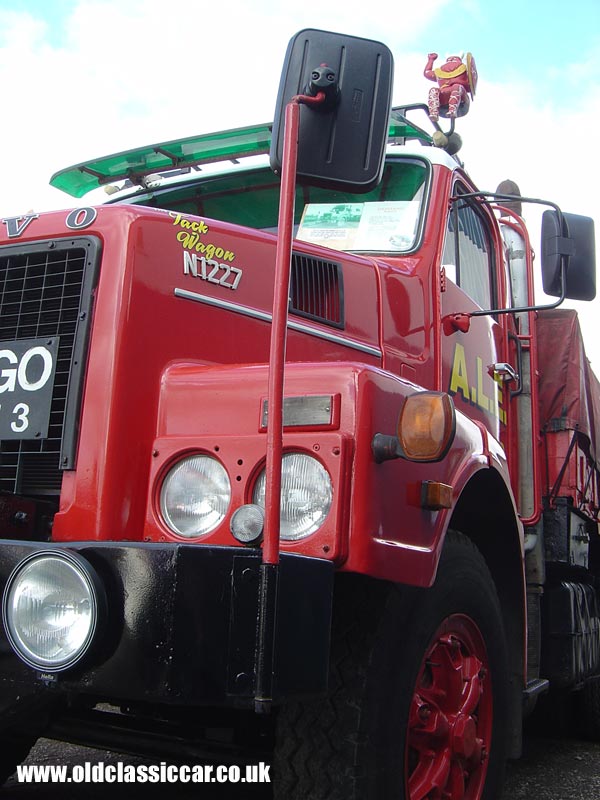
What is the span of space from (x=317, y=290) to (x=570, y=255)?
3.82 feet

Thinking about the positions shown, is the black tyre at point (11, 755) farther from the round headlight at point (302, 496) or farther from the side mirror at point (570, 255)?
the side mirror at point (570, 255)

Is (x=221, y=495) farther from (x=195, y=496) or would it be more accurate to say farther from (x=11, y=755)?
(x=11, y=755)

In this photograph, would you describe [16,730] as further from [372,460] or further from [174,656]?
[372,460]

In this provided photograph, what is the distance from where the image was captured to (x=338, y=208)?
3.71m

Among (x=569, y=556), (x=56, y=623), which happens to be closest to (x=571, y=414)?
(x=569, y=556)

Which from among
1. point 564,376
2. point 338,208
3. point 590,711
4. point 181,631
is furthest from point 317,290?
point 590,711

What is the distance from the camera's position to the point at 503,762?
2994 millimetres

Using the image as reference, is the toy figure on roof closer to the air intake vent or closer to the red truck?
the red truck

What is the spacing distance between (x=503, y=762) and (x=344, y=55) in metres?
2.32

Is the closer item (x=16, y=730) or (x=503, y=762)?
(x=16, y=730)

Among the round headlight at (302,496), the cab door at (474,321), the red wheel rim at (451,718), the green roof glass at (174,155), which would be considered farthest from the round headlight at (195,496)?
the green roof glass at (174,155)

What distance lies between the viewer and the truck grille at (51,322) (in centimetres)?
244

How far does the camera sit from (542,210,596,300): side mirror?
11.8ft

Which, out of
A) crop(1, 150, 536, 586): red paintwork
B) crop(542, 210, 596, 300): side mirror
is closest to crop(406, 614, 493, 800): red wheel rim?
crop(1, 150, 536, 586): red paintwork
